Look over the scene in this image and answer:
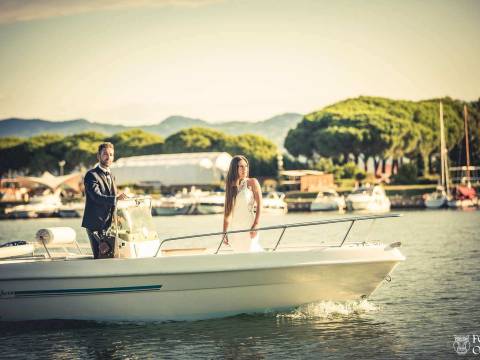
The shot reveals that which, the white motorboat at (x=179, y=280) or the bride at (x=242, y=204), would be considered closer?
the white motorboat at (x=179, y=280)

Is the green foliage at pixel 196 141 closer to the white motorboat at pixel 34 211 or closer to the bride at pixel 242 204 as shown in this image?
the white motorboat at pixel 34 211

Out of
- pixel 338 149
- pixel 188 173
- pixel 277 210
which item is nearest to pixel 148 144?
pixel 188 173

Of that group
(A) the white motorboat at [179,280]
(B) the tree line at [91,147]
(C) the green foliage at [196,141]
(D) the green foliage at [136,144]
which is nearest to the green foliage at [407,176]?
(B) the tree line at [91,147]

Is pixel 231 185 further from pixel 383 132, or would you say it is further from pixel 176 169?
pixel 176 169

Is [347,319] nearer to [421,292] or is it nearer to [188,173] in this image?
[421,292]

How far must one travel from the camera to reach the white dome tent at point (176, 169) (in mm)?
118875

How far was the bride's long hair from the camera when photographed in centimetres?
1253

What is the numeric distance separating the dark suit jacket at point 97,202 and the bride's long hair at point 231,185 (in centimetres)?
176

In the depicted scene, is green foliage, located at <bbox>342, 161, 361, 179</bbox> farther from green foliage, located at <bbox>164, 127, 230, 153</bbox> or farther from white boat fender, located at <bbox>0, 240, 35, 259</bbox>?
white boat fender, located at <bbox>0, 240, 35, 259</bbox>

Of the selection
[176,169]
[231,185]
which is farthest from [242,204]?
[176,169]

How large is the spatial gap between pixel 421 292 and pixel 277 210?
55.8m

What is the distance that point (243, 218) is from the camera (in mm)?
12703

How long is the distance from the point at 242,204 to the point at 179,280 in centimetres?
152

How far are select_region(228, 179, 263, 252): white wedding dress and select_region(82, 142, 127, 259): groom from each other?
1.75m
